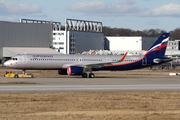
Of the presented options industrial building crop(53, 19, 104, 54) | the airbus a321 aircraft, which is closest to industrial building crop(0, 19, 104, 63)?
industrial building crop(53, 19, 104, 54)

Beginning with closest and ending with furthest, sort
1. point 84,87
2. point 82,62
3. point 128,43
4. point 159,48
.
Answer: point 84,87 → point 82,62 → point 159,48 → point 128,43

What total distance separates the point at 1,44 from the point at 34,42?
12.1 meters

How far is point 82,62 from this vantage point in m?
47.5

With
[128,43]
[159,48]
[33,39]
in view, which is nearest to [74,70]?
[159,48]

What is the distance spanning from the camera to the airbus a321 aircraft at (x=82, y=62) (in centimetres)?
4450

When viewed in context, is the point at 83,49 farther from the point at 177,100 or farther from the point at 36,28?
the point at 177,100

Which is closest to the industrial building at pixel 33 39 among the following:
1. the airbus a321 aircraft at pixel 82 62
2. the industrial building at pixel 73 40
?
the industrial building at pixel 73 40

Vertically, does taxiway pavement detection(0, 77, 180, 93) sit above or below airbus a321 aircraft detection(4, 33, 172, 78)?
below

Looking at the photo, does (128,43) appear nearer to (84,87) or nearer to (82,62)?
(82,62)

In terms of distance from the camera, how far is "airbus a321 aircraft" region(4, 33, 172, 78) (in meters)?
44.5

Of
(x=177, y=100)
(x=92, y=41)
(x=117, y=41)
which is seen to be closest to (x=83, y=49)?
(x=92, y=41)

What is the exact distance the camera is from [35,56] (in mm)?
45219

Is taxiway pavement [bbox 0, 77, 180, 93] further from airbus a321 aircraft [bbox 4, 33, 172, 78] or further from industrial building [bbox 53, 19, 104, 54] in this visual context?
industrial building [bbox 53, 19, 104, 54]

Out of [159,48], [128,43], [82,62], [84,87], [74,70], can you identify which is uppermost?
[128,43]
